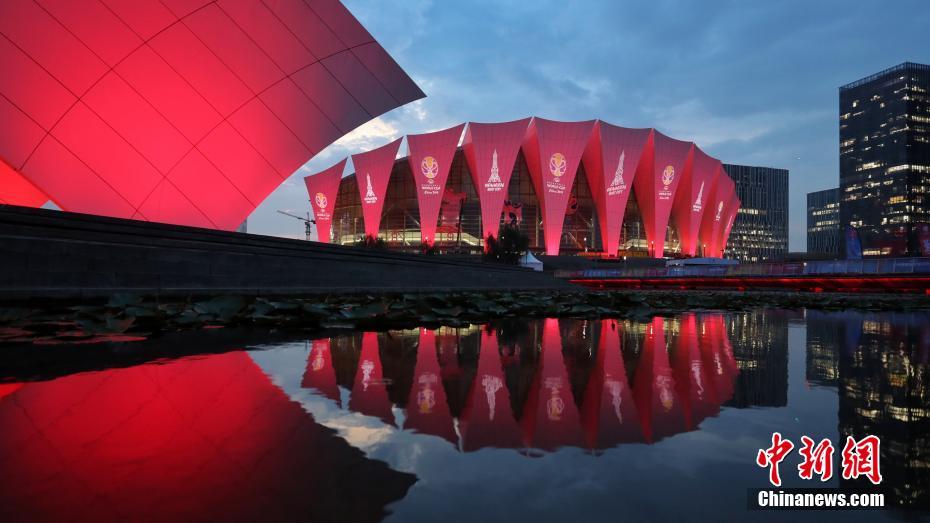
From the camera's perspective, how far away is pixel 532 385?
7.70ft

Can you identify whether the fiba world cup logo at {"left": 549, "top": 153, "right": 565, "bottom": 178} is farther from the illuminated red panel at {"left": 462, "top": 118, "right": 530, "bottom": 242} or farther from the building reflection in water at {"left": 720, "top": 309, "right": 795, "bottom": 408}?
the building reflection in water at {"left": 720, "top": 309, "right": 795, "bottom": 408}

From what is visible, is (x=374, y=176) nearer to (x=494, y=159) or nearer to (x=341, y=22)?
(x=494, y=159)

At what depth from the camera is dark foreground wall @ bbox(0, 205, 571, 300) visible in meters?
7.54

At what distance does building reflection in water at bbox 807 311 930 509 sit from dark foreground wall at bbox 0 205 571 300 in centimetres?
956

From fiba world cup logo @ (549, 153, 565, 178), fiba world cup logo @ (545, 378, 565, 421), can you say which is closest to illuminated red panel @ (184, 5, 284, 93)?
fiba world cup logo @ (545, 378, 565, 421)

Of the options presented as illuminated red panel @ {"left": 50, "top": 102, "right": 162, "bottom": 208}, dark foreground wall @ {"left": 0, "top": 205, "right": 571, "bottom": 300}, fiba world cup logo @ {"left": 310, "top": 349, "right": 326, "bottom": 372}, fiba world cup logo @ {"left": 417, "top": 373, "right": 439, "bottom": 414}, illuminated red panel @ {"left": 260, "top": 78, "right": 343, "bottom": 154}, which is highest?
illuminated red panel @ {"left": 260, "top": 78, "right": 343, "bottom": 154}

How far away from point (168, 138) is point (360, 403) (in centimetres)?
1647

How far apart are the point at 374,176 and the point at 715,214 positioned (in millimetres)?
51042

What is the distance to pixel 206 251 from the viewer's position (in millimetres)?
10117

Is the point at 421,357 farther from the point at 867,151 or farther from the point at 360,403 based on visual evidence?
the point at 867,151

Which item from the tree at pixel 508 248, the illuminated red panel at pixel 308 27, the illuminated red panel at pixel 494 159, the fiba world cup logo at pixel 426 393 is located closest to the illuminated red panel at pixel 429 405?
the fiba world cup logo at pixel 426 393

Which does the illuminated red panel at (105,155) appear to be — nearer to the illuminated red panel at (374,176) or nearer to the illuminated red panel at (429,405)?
the illuminated red panel at (429,405)

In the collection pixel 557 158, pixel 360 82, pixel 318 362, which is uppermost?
pixel 557 158

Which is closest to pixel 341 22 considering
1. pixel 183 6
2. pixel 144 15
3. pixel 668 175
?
pixel 183 6
